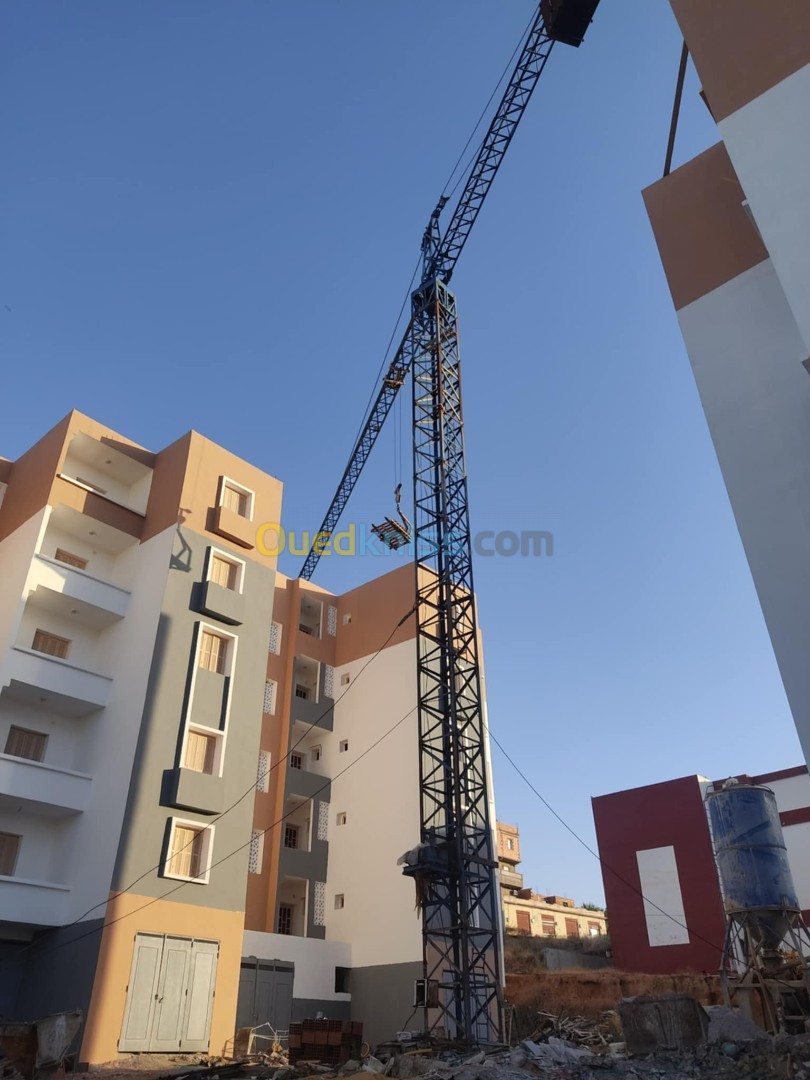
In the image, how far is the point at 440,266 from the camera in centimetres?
3897

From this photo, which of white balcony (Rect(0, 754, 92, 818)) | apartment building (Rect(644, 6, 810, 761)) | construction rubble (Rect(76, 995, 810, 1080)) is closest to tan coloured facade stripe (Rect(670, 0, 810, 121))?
apartment building (Rect(644, 6, 810, 761))

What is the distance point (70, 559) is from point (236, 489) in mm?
6696

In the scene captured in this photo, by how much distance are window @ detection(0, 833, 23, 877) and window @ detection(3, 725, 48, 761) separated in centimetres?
238

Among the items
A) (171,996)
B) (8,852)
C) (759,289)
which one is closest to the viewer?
(759,289)

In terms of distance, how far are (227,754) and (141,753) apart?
3309mm

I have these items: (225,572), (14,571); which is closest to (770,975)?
(225,572)

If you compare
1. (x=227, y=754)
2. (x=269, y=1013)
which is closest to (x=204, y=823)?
(x=227, y=754)

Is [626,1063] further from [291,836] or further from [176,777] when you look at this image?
[291,836]

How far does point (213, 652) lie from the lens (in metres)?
30.2

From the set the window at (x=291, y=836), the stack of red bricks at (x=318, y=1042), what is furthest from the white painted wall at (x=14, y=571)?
the window at (x=291, y=836)

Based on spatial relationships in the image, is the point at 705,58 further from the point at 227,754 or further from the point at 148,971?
the point at 148,971

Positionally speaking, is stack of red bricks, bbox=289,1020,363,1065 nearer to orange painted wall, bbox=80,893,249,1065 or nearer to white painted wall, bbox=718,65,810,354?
orange painted wall, bbox=80,893,249,1065

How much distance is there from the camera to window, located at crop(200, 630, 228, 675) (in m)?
29.7

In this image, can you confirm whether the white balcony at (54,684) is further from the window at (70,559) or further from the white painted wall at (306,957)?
the white painted wall at (306,957)
